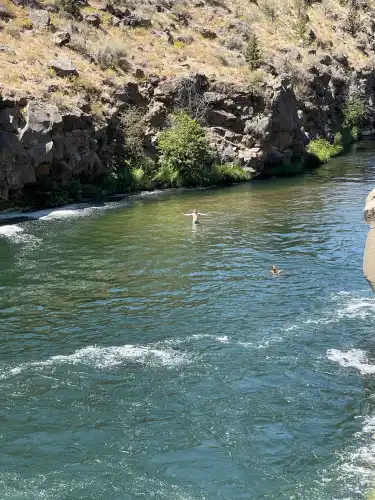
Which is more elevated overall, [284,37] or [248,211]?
[284,37]

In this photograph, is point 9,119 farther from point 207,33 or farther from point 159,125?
point 207,33

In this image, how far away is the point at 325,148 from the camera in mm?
61844

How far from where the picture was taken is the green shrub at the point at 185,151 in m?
44.8

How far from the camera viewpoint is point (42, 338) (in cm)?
1741

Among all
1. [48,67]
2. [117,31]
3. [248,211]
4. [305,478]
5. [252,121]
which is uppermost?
[117,31]

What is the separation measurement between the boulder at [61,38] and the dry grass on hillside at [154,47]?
1.39 feet

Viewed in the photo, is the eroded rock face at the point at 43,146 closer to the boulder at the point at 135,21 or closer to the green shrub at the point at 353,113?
the boulder at the point at 135,21

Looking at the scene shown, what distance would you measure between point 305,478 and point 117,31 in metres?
51.9

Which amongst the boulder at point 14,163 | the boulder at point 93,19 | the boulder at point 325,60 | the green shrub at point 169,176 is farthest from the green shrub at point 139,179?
the boulder at point 325,60

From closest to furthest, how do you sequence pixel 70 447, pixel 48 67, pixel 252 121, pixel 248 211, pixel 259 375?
pixel 70 447 < pixel 259 375 < pixel 248 211 < pixel 48 67 < pixel 252 121

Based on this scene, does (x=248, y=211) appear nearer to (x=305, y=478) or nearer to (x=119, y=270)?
(x=119, y=270)

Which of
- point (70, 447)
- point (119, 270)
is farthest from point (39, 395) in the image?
point (119, 270)

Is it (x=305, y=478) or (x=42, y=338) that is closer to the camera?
(x=305, y=478)

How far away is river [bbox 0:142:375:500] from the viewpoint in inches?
428
